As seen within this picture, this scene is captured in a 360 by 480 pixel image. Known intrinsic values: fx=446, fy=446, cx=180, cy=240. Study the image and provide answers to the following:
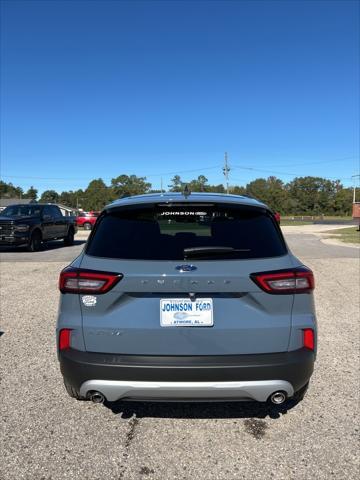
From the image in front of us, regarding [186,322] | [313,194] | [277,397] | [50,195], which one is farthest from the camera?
[50,195]

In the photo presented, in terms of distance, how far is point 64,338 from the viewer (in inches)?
117

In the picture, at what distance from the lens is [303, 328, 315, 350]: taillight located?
9.70 ft

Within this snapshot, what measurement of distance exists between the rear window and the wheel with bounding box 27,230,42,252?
14.0 m

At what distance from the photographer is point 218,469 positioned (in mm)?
2852

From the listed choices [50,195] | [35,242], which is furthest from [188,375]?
[50,195]

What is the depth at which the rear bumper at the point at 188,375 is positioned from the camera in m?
2.81

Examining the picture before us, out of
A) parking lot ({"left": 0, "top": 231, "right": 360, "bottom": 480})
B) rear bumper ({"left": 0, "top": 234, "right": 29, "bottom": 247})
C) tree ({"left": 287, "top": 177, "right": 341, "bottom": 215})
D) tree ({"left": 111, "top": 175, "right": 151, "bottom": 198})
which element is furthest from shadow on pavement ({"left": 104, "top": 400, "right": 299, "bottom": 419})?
tree ({"left": 111, "top": 175, "right": 151, "bottom": 198})

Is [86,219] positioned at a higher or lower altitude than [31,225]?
lower

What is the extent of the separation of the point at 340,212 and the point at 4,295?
12849 centimetres

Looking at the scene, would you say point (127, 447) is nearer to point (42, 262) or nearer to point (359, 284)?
point (359, 284)

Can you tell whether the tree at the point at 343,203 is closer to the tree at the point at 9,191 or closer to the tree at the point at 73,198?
the tree at the point at 73,198

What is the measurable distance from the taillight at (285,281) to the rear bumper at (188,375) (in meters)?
0.41

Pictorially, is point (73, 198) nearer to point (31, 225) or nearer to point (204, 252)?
point (31, 225)

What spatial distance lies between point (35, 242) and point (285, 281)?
49.2 feet
